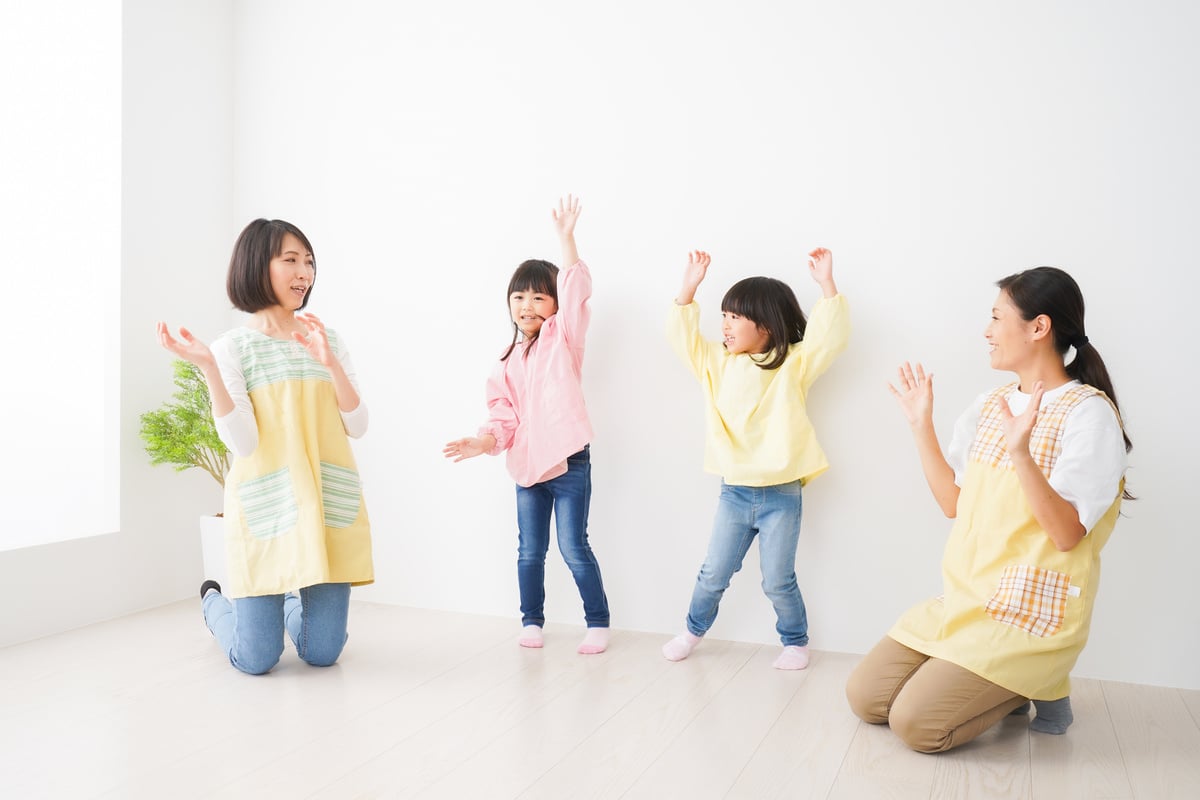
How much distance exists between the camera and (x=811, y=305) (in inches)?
94.1

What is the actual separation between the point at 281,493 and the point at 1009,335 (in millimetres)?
1620

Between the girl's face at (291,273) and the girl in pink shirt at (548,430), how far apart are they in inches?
21.7

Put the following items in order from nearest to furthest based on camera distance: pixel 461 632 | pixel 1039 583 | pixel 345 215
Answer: pixel 1039 583
pixel 461 632
pixel 345 215

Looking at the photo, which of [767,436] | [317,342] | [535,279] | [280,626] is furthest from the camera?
[535,279]

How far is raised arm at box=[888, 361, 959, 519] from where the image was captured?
1906 mm

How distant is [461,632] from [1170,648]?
69.1 inches

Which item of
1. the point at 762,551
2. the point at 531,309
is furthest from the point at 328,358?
the point at 762,551

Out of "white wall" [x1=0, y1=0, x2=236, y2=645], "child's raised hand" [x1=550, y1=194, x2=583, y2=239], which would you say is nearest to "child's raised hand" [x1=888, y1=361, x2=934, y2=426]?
"child's raised hand" [x1=550, y1=194, x2=583, y2=239]

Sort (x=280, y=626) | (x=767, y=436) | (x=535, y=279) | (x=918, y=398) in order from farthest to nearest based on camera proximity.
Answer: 1. (x=535, y=279)
2. (x=767, y=436)
3. (x=280, y=626)
4. (x=918, y=398)

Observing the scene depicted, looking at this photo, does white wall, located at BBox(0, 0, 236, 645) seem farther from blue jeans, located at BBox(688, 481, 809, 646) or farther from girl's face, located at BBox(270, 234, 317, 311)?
blue jeans, located at BBox(688, 481, 809, 646)

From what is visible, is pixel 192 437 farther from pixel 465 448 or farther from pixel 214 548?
pixel 465 448

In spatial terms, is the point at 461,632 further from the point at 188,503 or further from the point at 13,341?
the point at 13,341

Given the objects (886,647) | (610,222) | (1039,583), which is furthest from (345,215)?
(1039,583)

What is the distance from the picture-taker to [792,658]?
7.32ft
